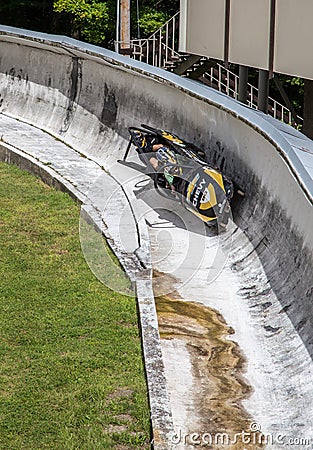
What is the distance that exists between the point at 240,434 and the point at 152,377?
2.41 feet

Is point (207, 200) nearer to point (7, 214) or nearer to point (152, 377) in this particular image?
point (7, 214)

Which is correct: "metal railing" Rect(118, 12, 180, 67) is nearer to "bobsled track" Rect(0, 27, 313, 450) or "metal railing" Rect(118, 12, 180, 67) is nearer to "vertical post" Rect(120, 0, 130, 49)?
"vertical post" Rect(120, 0, 130, 49)

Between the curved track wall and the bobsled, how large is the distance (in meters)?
0.22

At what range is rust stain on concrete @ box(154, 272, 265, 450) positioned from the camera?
5.11m

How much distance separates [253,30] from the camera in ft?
46.1

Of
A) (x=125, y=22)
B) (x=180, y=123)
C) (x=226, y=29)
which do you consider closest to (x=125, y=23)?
(x=125, y=22)

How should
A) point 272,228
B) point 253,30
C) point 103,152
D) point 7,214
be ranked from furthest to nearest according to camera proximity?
point 253,30, point 103,152, point 7,214, point 272,228

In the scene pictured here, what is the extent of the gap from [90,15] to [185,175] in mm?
24234

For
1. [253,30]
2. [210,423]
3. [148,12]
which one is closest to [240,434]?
[210,423]

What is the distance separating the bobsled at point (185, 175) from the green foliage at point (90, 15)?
2245cm

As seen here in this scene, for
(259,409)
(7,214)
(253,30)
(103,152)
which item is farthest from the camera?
(253,30)

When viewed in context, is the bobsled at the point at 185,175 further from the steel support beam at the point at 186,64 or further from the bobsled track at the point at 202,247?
the steel support beam at the point at 186,64

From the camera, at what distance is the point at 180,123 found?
34.7ft

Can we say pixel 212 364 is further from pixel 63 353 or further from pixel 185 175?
→ pixel 185 175
